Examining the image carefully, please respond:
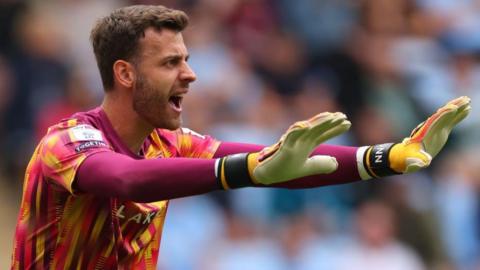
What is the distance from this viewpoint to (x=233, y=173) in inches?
190

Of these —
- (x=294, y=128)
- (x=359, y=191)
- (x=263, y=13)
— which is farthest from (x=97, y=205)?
(x=263, y=13)

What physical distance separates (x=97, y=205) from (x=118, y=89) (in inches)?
22.9

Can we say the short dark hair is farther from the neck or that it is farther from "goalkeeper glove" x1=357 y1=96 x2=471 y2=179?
"goalkeeper glove" x1=357 y1=96 x2=471 y2=179

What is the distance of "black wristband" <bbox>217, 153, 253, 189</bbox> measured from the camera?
15.8 ft

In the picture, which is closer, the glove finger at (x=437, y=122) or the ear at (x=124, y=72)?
the glove finger at (x=437, y=122)

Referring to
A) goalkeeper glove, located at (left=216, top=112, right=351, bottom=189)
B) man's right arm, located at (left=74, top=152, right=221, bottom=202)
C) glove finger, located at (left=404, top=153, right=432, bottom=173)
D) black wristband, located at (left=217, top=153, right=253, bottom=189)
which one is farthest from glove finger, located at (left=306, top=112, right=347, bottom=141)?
glove finger, located at (left=404, top=153, right=432, bottom=173)

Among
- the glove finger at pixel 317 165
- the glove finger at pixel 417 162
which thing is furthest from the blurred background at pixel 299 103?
the glove finger at pixel 317 165

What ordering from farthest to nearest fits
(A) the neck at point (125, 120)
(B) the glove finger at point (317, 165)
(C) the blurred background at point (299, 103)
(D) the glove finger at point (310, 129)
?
(C) the blurred background at point (299, 103), (A) the neck at point (125, 120), (B) the glove finger at point (317, 165), (D) the glove finger at point (310, 129)

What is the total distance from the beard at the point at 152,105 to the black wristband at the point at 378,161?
2.91ft

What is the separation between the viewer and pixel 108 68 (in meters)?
5.70

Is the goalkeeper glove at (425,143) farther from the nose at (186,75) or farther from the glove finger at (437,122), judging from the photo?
the nose at (186,75)

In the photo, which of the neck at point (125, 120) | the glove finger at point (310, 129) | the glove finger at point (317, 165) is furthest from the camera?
the neck at point (125, 120)

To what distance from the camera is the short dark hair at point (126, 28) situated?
18.3 ft

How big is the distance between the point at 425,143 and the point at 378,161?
0.91 feet
